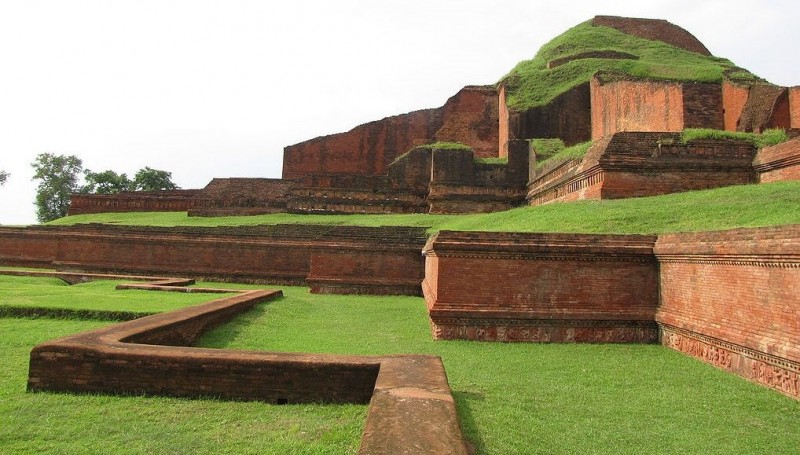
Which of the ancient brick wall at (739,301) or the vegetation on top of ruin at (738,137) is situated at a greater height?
the vegetation on top of ruin at (738,137)

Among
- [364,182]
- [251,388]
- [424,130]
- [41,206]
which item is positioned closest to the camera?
[251,388]

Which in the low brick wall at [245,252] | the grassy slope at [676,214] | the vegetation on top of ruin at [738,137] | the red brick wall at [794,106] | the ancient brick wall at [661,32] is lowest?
the low brick wall at [245,252]

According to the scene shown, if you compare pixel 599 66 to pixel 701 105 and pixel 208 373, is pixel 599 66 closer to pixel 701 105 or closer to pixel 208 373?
pixel 701 105

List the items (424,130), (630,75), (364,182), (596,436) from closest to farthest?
1. (596,436)
2. (630,75)
3. (364,182)
4. (424,130)

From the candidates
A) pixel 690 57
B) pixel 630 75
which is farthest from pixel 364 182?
pixel 690 57

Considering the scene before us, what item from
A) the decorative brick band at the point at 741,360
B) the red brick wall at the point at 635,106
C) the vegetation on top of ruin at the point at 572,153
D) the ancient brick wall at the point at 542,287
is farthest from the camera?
the red brick wall at the point at 635,106

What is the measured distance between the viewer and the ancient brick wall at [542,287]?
19.8 ft

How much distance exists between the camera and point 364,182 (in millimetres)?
20094

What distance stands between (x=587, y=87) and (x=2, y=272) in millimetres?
17721

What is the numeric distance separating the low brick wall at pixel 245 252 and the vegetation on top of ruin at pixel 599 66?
31.2ft

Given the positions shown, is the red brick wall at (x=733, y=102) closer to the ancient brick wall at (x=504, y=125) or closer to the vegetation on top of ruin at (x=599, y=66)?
the vegetation on top of ruin at (x=599, y=66)

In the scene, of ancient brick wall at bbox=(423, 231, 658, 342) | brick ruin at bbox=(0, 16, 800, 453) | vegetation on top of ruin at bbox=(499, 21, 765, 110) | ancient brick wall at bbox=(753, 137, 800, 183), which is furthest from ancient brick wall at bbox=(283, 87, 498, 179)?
ancient brick wall at bbox=(423, 231, 658, 342)

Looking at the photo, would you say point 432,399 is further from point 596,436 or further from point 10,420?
point 10,420

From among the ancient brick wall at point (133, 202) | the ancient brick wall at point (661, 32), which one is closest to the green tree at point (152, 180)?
the ancient brick wall at point (133, 202)
